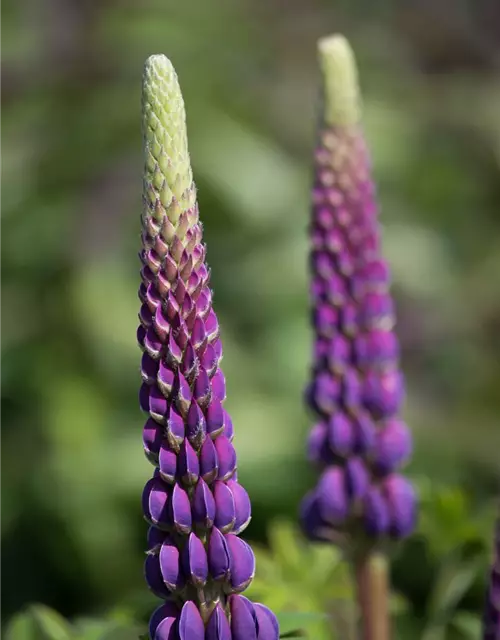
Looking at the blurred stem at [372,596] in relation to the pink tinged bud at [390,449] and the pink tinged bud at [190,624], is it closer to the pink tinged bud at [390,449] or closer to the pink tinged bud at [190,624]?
the pink tinged bud at [390,449]

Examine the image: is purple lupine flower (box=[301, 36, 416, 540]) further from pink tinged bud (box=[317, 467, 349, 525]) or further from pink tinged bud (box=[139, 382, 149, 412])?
pink tinged bud (box=[139, 382, 149, 412])

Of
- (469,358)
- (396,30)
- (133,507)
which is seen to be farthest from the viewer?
(396,30)

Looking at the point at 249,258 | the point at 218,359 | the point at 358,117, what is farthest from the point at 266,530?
the point at 218,359

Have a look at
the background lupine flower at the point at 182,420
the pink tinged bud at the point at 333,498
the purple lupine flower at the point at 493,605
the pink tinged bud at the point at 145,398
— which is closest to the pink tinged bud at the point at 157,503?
the background lupine flower at the point at 182,420

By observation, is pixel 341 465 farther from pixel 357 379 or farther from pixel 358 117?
pixel 358 117

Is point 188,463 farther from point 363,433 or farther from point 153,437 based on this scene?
point 363,433
